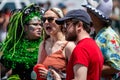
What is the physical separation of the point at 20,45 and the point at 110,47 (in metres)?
1.87

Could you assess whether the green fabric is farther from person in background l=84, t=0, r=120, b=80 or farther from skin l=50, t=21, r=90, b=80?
skin l=50, t=21, r=90, b=80

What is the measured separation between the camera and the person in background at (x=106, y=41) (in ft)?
22.7

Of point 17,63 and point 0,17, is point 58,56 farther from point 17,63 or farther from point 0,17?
point 0,17

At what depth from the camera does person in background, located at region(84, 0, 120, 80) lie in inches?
272

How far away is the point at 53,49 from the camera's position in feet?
23.6

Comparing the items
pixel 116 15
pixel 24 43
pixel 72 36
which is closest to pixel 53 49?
pixel 72 36

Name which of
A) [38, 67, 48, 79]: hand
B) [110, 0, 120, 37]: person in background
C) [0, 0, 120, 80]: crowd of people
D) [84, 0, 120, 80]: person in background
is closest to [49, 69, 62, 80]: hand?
[0, 0, 120, 80]: crowd of people

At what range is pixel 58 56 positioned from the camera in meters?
6.89

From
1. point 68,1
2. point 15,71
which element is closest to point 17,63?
point 15,71

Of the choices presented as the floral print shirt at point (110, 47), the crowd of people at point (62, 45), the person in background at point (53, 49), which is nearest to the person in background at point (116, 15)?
the crowd of people at point (62, 45)

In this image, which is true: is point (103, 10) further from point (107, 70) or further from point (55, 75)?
point (55, 75)

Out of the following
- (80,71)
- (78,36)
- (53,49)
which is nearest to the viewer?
(80,71)

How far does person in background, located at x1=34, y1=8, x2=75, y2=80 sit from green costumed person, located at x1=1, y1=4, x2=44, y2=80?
2.66 ft

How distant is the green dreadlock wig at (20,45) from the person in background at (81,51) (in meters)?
2.08
